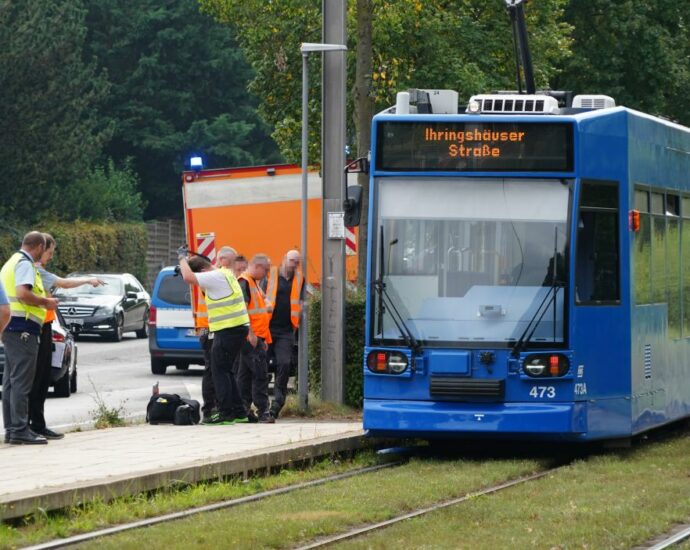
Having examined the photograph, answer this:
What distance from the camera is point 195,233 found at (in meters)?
27.0

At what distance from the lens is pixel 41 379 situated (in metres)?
15.7

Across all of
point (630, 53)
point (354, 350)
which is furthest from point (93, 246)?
point (354, 350)

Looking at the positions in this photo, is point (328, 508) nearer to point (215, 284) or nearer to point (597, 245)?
point (597, 245)

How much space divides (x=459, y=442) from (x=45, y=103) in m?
41.6

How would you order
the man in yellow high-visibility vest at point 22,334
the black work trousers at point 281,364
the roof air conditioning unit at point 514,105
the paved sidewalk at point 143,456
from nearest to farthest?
the paved sidewalk at point 143,456
the man in yellow high-visibility vest at point 22,334
the roof air conditioning unit at point 514,105
the black work trousers at point 281,364

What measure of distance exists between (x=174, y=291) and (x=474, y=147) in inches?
584

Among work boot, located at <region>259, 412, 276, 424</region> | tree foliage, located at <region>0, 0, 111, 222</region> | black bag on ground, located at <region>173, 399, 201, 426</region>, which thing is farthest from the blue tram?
tree foliage, located at <region>0, 0, 111, 222</region>

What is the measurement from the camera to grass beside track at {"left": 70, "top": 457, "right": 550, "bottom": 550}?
400 inches

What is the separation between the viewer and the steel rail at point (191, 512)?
401 inches

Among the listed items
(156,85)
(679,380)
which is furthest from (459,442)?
(156,85)

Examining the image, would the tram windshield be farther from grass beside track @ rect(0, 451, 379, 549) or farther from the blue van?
the blue van

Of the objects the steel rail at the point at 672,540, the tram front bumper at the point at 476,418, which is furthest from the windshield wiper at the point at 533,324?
the steel rail at the point at 672,540

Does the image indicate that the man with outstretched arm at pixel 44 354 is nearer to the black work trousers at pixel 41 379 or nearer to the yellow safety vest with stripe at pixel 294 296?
the black work trousers at pixel 41 379

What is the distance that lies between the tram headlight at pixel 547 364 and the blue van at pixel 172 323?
14978 mm
